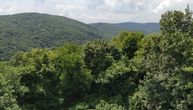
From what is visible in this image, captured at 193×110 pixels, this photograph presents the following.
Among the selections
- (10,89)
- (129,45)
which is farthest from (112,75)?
(10,89)

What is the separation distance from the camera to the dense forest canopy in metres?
46.8

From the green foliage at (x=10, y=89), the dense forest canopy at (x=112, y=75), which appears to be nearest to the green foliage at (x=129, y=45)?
the dense forest canopy at (x=112, y=75)

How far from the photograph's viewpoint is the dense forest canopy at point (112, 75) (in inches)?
1844

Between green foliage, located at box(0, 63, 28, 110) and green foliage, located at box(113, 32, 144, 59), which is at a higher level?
green foliage, located at box(113, 32, 144, 59)

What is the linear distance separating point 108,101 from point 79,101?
5754 mm

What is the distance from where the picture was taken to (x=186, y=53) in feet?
154

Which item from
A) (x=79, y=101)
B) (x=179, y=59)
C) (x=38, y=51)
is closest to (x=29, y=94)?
(x=79, y=101)

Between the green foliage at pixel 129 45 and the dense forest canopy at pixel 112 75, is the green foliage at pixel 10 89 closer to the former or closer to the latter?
the dense forest canopy at pixel 112 75

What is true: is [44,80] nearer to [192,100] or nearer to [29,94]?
[29,94]

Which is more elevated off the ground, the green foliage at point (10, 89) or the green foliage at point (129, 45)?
the green foliage at point (129, 45)

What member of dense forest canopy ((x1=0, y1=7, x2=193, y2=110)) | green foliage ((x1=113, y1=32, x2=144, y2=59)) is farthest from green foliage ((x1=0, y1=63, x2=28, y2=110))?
green foliage ((x1=113, y1=32, x2=144, y2=59))

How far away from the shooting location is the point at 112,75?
190 feet

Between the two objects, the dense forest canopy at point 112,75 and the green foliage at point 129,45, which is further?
the green foliage at point 129,45

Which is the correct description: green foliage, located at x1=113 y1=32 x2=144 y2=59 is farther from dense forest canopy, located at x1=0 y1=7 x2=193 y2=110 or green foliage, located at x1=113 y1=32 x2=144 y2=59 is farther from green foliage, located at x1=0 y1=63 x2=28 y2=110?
green foliage, located at x1=0 y1=63 x2=28 y2=110
